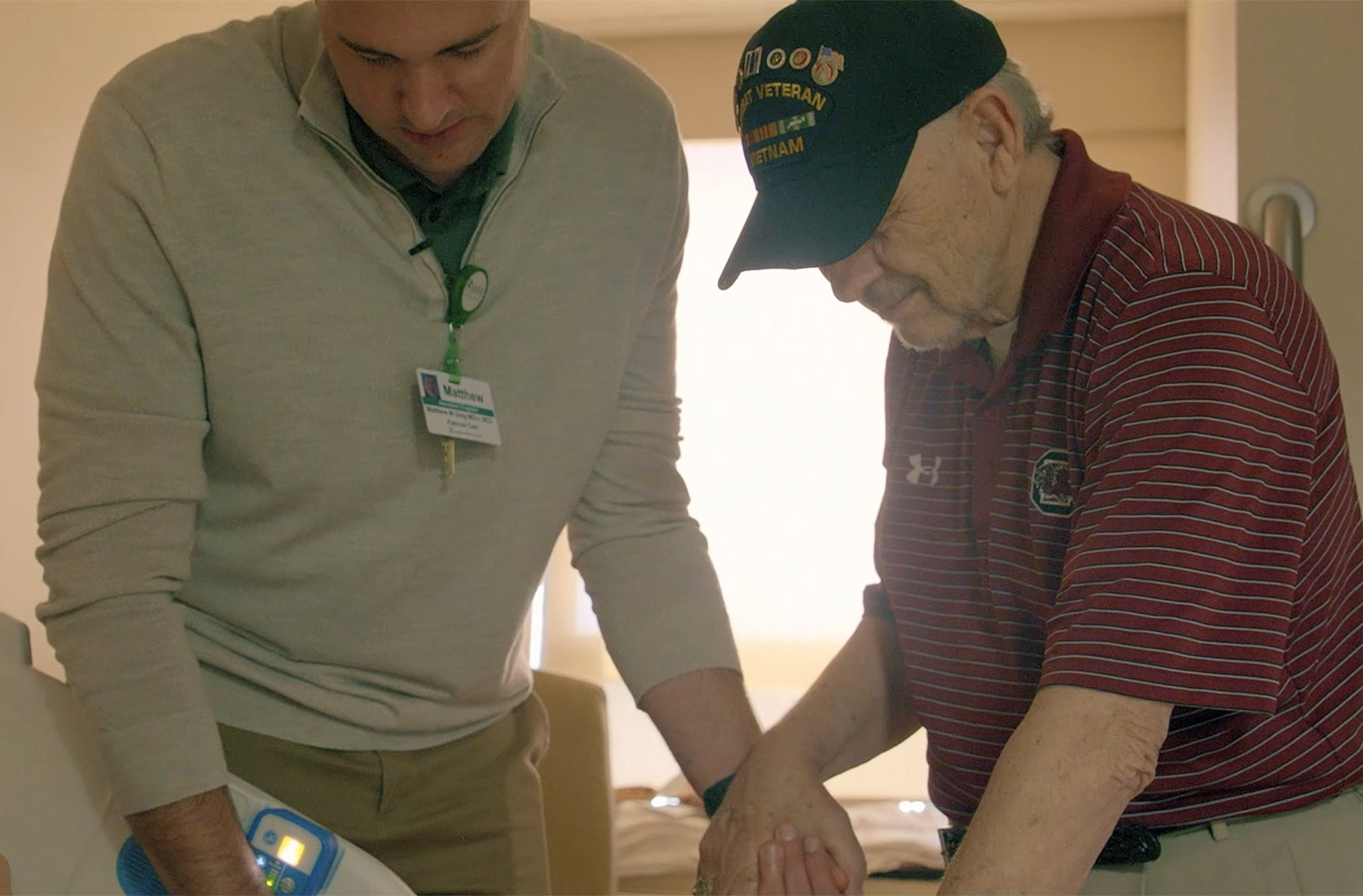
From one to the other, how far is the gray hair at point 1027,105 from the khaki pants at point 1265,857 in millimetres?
614

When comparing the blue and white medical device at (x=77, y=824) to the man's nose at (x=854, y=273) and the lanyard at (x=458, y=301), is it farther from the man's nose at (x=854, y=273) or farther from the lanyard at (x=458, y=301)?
the man's nose at (x=854, y=273)

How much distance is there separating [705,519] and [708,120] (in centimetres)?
142

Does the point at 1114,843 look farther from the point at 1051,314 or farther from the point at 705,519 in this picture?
the point at 705,519

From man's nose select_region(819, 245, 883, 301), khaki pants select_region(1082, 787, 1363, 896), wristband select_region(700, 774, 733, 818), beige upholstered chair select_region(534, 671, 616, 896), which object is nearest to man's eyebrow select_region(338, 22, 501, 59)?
man's nose select_region(819, 245, 883, 301)

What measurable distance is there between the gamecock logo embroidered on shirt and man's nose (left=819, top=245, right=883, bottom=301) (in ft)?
0.73

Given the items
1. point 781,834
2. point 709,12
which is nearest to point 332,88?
point 781,834

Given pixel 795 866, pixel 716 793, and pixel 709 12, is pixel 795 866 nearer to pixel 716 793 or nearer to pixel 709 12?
pixel 716 793

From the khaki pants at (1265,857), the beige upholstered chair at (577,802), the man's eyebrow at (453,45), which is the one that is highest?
the man's eyebrow at (453,45)

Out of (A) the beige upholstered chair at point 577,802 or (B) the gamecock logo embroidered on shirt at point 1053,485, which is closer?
(B) the gamecock logo embroidered on shirt at point 1053,485

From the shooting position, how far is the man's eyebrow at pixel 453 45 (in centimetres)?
107

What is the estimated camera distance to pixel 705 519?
15.0ft

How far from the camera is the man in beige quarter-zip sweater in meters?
1.11

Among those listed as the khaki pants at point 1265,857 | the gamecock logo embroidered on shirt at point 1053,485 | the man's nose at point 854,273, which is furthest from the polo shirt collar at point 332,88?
the khaki pants at point 1265,857

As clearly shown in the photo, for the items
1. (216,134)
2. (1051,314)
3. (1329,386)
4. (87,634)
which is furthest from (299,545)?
(1329,386)
